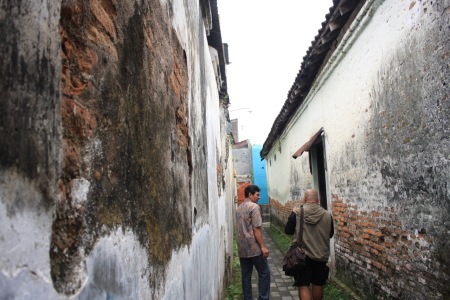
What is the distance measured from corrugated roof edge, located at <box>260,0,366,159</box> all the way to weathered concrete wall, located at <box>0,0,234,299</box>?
12.0 ft

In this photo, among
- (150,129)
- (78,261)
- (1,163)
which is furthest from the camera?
(150,129)

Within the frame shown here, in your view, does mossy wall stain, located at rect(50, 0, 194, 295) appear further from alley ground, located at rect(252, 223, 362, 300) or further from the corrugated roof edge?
alley ground, located at rect(252, 223, 362, 300)

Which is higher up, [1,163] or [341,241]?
[1,163]

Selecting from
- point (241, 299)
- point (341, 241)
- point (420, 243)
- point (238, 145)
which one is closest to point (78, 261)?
point (420, 243)

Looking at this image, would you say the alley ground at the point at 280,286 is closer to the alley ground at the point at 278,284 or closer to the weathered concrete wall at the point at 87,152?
the alley ground at the point at 278,284

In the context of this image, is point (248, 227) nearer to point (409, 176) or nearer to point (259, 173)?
point (409, 176)

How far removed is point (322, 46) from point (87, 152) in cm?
544

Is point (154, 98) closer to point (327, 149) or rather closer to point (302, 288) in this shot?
point (302, 288)

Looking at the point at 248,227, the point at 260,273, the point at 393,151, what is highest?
the point at 393,151

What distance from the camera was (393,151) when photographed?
3834mm

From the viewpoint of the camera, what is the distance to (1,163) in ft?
2.08

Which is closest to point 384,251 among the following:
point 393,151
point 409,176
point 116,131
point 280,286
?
point 409,176

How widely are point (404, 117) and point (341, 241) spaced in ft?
9.25

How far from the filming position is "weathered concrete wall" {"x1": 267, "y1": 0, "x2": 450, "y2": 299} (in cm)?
303
